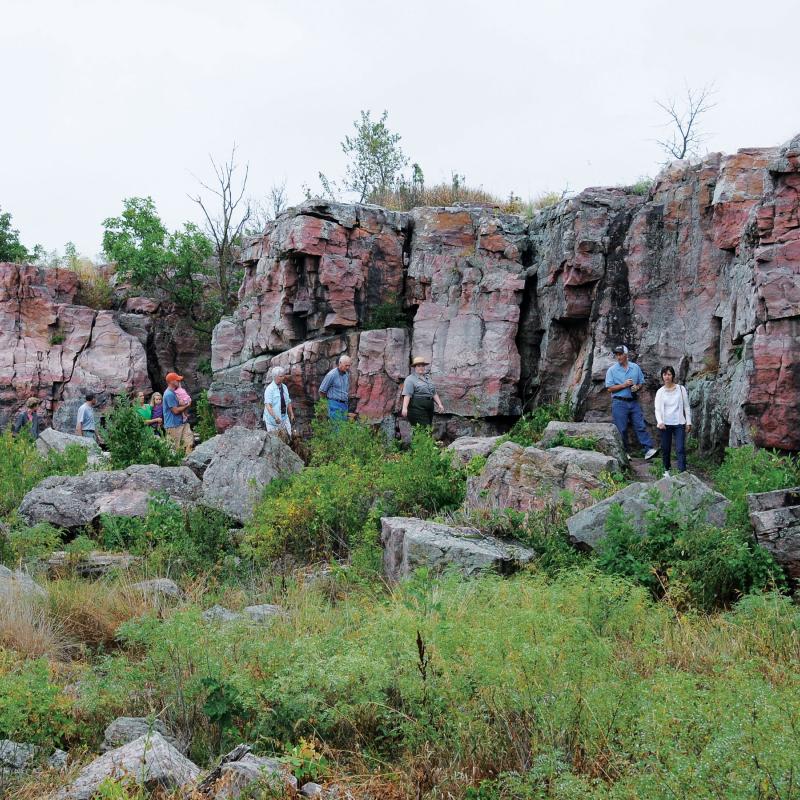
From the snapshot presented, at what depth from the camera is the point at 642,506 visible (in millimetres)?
7895

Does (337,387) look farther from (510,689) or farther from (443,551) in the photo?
(510,689)

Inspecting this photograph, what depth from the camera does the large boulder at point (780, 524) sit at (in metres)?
7.08

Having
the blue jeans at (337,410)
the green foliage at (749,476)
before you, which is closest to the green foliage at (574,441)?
the green foliage at (749,476)

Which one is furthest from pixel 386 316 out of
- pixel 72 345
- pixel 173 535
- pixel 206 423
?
pixel 173 535

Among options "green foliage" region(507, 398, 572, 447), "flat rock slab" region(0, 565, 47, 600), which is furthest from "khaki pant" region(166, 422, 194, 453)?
"flat rock slab" region(0, 565, 47, 600)

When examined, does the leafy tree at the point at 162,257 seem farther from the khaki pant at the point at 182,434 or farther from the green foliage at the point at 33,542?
the green foliage at the point at 33,542

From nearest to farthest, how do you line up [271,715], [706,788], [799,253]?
[706,788] < [271,715] < [799,253]

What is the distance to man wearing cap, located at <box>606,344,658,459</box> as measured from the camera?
13.4m

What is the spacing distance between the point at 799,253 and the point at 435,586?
8665mm

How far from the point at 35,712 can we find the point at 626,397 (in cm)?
1067

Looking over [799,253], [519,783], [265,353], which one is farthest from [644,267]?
[519,783]

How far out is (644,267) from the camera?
15570 millimetres

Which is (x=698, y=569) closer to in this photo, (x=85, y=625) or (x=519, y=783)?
(x=519, y=783)

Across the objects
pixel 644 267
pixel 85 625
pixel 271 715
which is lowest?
pixel 85 625
